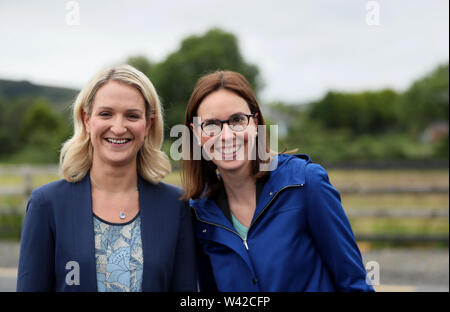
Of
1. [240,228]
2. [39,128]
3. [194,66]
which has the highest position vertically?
[194,66]

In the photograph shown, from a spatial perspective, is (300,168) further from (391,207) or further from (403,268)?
(391,207)

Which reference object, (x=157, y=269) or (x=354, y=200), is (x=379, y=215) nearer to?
(x=354, y=200)

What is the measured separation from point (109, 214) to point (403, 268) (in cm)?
484

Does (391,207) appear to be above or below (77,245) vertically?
above

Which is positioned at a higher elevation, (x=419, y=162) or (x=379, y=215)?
(x=419, y=162)

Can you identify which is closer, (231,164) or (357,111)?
(231,164)

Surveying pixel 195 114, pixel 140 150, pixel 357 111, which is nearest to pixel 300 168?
Answer: pixel 195 114

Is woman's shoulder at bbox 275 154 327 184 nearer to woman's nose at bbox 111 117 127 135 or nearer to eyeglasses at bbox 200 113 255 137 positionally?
eyeglasses at bbox 200 113 255 137

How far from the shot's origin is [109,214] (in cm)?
203

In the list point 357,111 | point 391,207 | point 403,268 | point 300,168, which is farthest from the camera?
point 357,111

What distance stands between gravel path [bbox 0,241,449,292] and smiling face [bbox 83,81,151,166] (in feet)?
10.6

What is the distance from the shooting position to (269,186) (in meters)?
2.14

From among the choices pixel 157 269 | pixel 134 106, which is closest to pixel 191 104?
pixel 134 106
